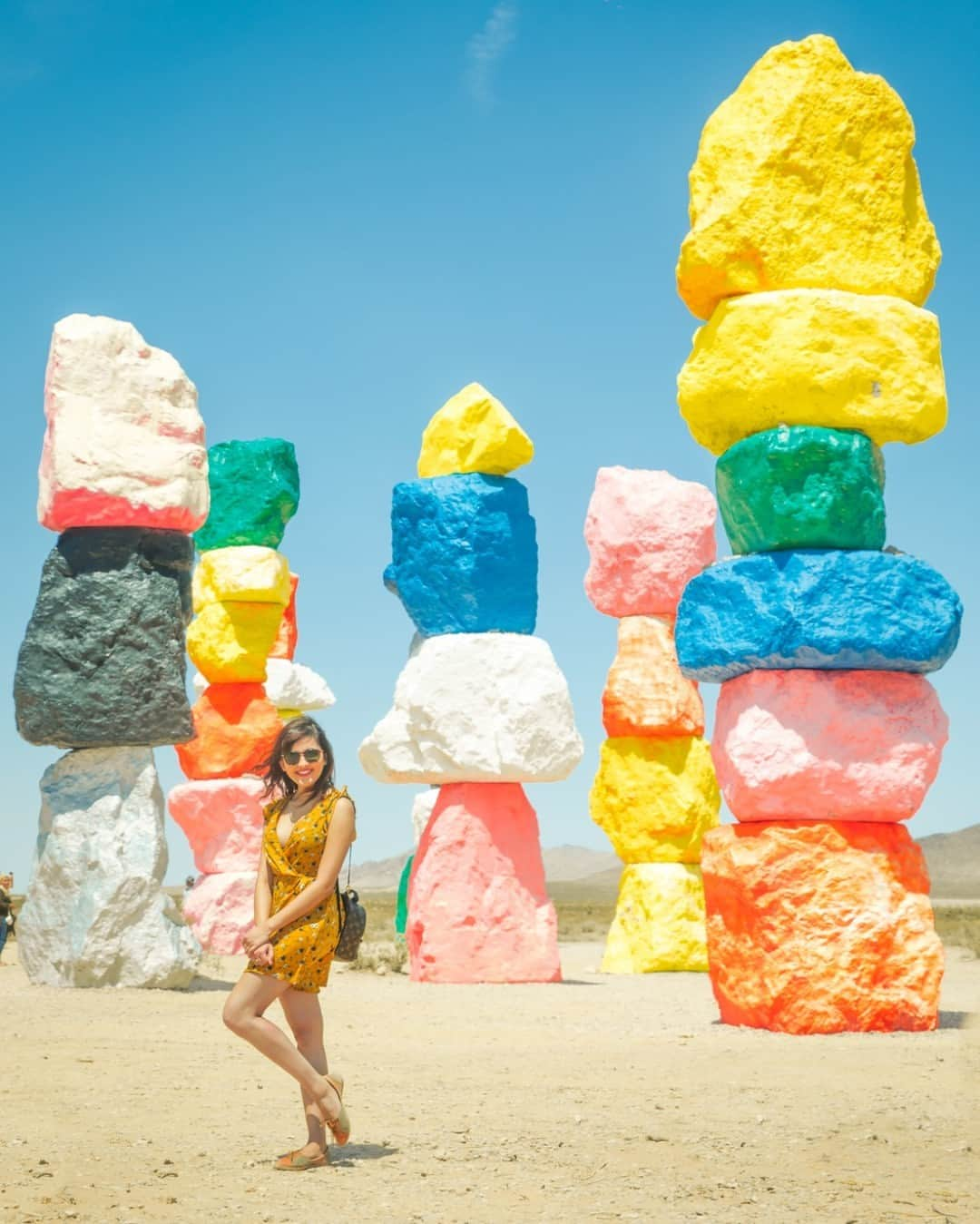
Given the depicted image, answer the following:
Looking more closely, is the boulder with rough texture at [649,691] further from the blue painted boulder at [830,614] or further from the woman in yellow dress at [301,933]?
the woman in yellow dress at [301,933]

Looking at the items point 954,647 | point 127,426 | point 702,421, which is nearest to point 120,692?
point 127,426

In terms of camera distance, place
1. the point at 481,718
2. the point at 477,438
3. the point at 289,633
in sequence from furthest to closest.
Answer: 1. the point at 289,633
2. the point at 477,438
3. the point at 481,718

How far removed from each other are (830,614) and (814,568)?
0.93 ft

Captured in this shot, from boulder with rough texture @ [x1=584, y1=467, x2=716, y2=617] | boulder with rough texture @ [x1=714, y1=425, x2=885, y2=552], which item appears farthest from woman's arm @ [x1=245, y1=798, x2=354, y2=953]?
boulder with rough texture @ [x1=584, y1=467, x2=716, y2=617]

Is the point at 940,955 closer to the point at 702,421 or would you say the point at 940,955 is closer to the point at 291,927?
the point at 702,421

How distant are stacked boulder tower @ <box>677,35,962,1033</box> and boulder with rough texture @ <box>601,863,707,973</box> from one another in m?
5.14

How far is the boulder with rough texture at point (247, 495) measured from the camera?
1731 cm

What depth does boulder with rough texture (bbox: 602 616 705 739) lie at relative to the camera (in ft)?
47.6

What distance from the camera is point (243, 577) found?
55.4 ft

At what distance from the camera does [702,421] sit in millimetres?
9320

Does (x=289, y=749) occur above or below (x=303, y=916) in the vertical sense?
above

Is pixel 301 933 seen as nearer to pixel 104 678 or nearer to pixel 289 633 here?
pixel 104 678

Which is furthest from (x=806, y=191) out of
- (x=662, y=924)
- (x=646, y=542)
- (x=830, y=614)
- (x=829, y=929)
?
(x=662, y=924)

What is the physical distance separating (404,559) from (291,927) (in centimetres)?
744
